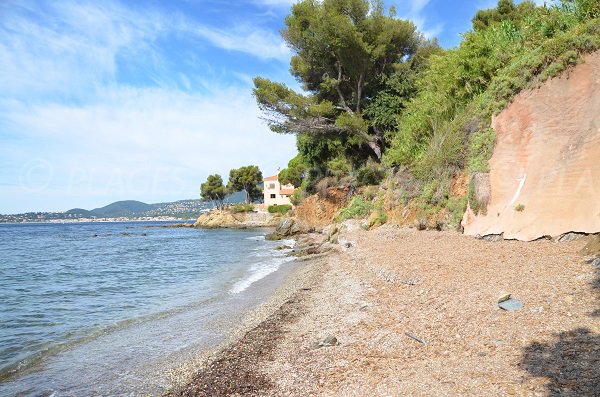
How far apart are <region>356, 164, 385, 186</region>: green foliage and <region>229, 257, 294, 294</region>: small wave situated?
11420 millimetres

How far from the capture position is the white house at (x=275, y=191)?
83562 millimetres

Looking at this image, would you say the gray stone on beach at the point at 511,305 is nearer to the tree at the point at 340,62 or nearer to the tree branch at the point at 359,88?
the tree at the point at 340,62

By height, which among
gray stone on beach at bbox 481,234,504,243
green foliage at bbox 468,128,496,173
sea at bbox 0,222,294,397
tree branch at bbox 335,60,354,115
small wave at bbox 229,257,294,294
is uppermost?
tree branch at bbox 335,60,354,115

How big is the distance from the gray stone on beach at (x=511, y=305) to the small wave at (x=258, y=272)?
8899 millimetres

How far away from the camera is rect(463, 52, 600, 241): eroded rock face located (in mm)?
9117

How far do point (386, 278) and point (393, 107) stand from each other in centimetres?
2036

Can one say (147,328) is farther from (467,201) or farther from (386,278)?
(467,201)

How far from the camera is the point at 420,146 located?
64.7 feet

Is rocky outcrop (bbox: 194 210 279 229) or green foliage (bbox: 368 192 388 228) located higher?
green foliage (bbox: 368 192 388 228)

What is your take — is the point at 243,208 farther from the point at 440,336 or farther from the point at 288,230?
the point at 440,336

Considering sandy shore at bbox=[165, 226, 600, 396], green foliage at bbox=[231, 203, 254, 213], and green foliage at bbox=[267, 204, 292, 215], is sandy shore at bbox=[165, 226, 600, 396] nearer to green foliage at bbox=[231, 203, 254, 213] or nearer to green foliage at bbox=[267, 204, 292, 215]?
green foliage at bbox=[267, 204, 292, 215]

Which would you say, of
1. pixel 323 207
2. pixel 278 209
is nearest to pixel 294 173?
pixel 278 209

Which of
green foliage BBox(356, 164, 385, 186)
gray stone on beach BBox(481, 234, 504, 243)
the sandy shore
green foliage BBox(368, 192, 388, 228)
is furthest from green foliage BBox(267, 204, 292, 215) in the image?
the sandy shore

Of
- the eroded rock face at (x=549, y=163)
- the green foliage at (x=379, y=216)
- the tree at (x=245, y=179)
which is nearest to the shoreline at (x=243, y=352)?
the eroded rock face at (x=549, y=163)
